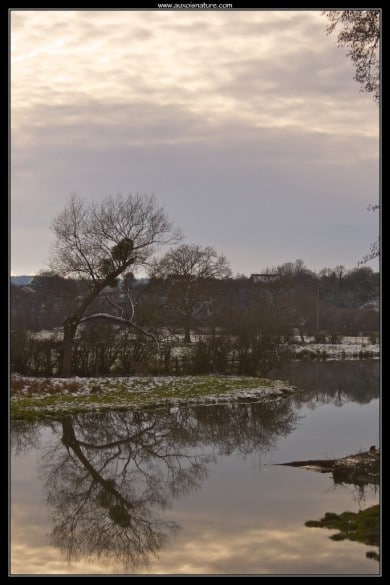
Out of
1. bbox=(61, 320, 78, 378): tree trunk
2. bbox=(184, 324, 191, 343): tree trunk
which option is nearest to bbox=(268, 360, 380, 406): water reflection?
bbox=(184, 324, 191, 343): tree trunk

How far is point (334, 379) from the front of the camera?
3247 cm

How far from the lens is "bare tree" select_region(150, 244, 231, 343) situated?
42.1 m

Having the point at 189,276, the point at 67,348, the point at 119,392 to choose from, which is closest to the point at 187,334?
the point at 67,348

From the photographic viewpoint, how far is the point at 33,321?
108 ft

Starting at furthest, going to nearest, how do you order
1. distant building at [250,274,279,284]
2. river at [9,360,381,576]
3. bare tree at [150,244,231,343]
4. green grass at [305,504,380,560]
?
distant building at [250,274,279,284], bare tree at [150,244,231,343], green grass at [305,504,380,560], river at [9,360,381,576]

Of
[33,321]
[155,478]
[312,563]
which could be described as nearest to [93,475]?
[155,478]

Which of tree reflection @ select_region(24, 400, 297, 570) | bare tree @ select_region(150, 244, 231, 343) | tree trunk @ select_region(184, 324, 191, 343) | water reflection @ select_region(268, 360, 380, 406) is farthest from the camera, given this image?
bare tree @ select_region(150, 244, 231, 343)

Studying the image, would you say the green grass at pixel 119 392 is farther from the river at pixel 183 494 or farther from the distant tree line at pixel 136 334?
the distant tree line at pixel 136 334

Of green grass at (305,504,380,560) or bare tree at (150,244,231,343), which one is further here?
bare tree at (150,244,231,343)

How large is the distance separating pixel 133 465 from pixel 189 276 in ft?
135

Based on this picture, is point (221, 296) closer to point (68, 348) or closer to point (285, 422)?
point (68, 348)

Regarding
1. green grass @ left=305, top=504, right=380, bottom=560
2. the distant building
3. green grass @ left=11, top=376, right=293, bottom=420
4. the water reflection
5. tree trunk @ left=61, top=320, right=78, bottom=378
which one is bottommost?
the water reflection

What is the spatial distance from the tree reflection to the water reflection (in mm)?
4034

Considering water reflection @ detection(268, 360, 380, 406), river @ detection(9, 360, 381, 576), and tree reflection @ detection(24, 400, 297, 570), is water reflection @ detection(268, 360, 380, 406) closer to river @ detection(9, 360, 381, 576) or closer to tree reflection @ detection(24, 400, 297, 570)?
tree reflection @ detection(24, 400, 297, 570)
